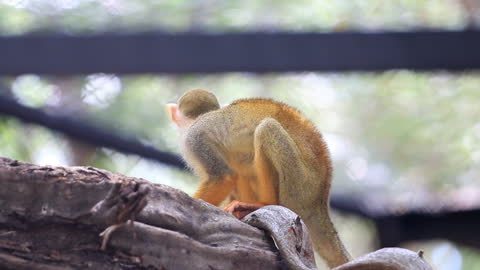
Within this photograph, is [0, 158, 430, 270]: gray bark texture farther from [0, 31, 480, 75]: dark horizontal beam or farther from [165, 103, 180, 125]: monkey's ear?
[0, 31, 480, 75]: dark horizontal beam

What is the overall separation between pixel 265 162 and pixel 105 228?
1224mm

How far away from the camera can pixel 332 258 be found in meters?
3.62

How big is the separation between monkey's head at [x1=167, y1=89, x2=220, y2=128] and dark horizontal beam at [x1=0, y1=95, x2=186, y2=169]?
2177mm

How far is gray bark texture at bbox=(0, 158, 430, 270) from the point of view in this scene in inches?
93.7

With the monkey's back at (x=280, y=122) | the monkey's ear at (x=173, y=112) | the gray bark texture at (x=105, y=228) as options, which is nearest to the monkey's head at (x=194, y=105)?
the monkey's ear at (x=173, y=112)

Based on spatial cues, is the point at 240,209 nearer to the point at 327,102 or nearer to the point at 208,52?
the point at 208,52

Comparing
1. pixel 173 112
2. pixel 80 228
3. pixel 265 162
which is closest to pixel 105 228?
pixel 80 228

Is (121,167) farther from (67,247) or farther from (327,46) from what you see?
(67,247)

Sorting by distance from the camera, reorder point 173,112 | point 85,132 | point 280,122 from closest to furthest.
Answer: point 280,122 → point 173,112 → point 85,132

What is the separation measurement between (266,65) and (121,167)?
72.2 inches

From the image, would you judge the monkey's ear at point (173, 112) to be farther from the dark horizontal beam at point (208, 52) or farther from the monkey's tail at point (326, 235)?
the dark horizontal beam at point (208, 52)

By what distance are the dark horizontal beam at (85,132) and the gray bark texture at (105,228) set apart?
3.58 m

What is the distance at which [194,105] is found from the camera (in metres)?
4.09

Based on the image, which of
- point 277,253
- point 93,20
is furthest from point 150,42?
point 277,253
